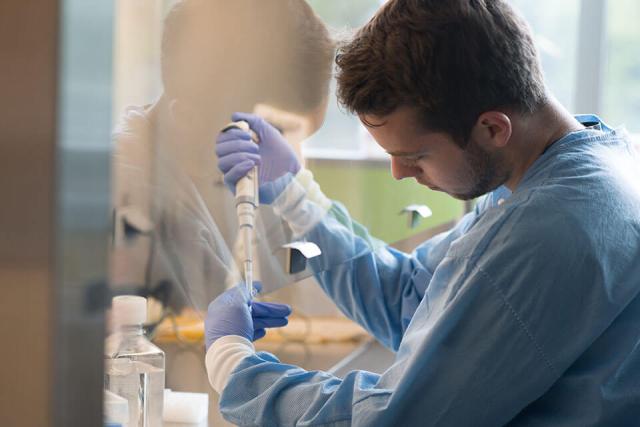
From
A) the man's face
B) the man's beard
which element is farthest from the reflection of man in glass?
the man's beard

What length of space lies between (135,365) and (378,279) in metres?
0.53

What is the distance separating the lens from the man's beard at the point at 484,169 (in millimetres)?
1125

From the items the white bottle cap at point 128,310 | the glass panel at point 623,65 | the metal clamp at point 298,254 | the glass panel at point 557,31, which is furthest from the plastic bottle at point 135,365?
the glass panel at point 623,65

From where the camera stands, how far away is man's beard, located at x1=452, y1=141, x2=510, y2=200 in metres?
1.12

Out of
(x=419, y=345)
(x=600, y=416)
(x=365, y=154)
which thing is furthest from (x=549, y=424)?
(x=365, y=154)

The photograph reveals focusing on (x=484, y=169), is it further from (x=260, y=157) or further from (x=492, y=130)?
(x=260, y=157)

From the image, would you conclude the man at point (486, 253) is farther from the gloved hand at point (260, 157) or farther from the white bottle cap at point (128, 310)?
the white bottle cap at point (128, 310)

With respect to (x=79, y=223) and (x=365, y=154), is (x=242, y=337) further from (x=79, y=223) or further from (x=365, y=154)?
(x=79, y=223)

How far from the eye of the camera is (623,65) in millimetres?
2562

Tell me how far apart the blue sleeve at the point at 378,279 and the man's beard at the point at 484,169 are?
27cm

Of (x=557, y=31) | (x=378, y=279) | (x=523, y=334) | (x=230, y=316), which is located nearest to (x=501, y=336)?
(x=523, y=334)

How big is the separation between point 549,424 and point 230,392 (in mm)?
383

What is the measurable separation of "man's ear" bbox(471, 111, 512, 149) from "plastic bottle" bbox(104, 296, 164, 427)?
47 cm

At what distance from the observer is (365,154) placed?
1458 millimetres
